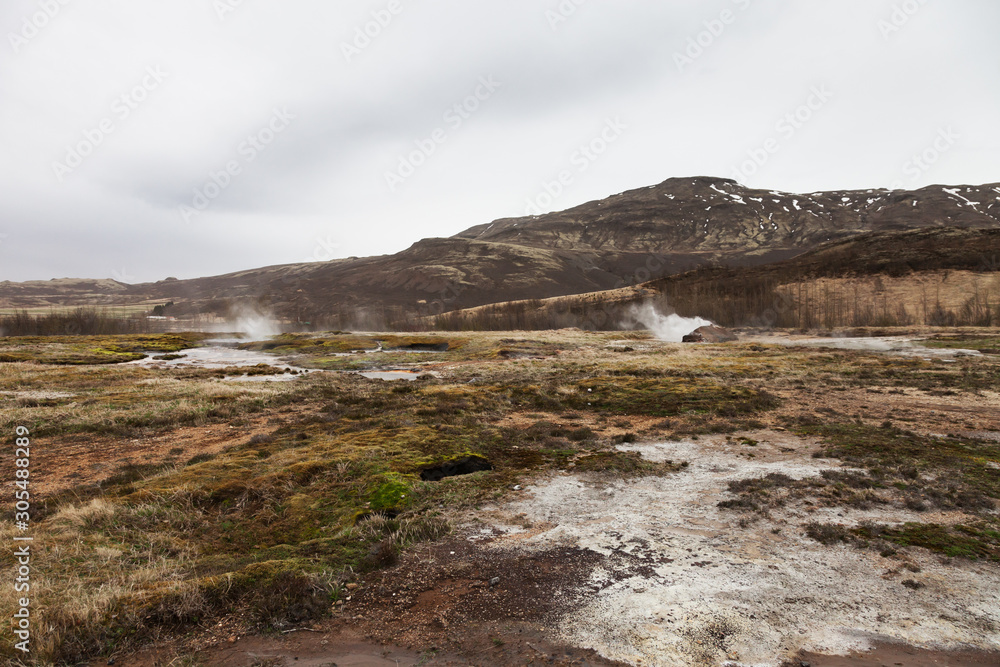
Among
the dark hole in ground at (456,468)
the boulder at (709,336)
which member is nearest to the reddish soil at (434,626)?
the dark hole in ground at (456,468)

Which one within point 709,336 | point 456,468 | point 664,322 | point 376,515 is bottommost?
point 709,336

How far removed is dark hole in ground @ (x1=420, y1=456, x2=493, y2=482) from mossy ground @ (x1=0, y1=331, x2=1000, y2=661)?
31 centimetres

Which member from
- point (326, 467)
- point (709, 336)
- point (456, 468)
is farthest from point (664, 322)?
point (326, 467)

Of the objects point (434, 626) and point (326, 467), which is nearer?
→ point (434, 626)

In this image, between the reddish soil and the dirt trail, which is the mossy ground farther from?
the dirt trail

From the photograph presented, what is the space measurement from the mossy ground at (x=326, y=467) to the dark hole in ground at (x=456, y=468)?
0.31 m

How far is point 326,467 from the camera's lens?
11484 mm

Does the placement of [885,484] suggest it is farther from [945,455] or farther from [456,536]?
[456,536]

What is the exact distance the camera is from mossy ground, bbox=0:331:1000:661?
20.1 ft

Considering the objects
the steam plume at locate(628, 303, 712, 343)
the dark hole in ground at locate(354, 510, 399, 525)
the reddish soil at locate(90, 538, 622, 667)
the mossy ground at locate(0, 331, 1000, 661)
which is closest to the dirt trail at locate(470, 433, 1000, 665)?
the reddish soil at locate(90, 538, 622, 667)

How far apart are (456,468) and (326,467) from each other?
10.6 ft

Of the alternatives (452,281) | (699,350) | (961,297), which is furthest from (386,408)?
(452,281)

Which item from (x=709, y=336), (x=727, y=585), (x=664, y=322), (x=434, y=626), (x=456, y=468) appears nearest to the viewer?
(x=434, y=626)

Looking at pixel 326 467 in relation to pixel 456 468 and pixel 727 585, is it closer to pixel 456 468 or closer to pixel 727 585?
pixel 456 468
